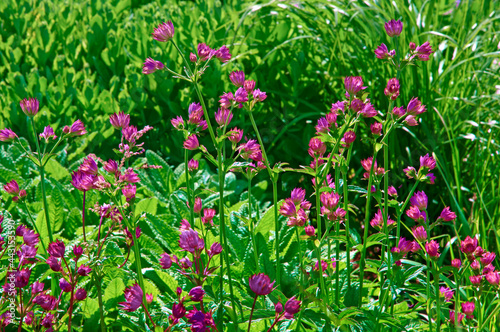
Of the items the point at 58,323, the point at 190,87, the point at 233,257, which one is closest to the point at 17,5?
the point at 190,87

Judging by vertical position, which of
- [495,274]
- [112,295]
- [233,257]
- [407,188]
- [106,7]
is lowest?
[407,188]

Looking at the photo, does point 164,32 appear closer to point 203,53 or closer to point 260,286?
point 203,53

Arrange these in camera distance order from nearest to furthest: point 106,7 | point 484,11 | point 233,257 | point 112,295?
point 112,295 → point 233,257 → point 484,11 → point 106,7

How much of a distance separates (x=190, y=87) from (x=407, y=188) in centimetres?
138

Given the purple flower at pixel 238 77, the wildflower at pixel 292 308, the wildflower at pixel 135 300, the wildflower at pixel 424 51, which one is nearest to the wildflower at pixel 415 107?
the wildflower at pixel 424 51

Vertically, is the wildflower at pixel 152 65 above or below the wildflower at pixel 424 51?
above

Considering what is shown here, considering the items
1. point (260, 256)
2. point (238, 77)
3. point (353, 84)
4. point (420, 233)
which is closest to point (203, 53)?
point (238, 77)

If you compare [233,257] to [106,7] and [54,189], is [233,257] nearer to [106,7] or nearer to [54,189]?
[54,189]

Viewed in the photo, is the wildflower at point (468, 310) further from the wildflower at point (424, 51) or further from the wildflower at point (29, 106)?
the wildflower at point (29, 106)

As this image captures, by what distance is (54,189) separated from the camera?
7.12 feet

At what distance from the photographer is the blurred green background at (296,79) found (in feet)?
8.78

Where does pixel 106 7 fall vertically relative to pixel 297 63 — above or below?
above

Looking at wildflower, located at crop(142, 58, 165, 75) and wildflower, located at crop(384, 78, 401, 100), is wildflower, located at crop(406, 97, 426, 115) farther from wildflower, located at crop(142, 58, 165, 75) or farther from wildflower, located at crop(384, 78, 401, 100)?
wildflower, located at crop(142, 58, 165, 75)

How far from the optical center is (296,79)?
2973 mm
